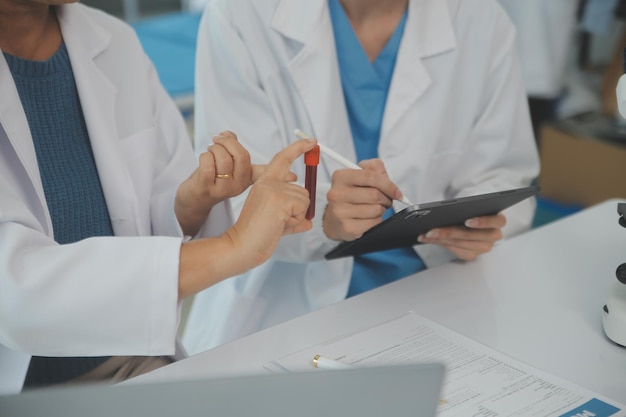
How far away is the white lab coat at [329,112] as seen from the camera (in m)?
1.41

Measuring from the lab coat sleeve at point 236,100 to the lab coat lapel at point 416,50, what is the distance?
7.9 inches

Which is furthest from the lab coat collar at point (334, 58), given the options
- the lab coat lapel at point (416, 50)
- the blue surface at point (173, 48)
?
the blue surface at point (173, 48)

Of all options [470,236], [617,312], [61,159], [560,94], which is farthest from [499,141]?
[560,94]

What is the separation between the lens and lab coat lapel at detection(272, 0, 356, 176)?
4.60ft

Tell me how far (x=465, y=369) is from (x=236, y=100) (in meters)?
0.70

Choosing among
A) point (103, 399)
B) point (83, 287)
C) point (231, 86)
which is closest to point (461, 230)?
point (231, 86)

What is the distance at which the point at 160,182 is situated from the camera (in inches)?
51.7

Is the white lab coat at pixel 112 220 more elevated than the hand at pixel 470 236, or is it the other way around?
the white lab coat at pixel 112 220

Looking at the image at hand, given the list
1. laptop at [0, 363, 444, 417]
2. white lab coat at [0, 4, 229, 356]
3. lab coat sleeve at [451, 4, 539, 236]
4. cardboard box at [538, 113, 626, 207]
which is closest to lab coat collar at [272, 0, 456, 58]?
lab coat sleeve at [451, 4, 539, 236]

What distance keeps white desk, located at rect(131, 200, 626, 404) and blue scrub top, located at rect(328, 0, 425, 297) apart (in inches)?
8.6

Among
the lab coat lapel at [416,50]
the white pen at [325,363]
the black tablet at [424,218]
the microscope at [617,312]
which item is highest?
the lab coat lapel at [416,50]

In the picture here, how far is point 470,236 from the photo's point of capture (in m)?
1.26

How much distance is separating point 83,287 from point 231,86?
2.02 feet

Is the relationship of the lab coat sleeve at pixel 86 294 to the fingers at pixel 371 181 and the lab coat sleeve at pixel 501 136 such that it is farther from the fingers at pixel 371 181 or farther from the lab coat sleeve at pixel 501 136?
the lab coat sleeve at pixel 501 136
